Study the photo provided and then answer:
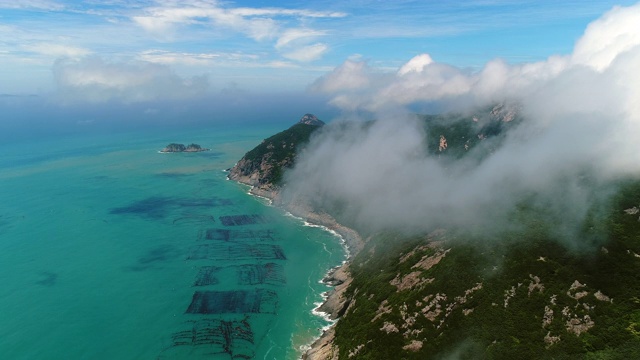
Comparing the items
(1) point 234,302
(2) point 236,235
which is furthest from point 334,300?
(2) point 236,235

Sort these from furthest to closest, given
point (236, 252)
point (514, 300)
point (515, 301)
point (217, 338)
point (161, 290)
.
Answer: point (236, 252), point (161, 290), point (217, 338), point (514, 300), point (515, 301)

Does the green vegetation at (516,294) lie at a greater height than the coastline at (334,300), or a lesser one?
greater

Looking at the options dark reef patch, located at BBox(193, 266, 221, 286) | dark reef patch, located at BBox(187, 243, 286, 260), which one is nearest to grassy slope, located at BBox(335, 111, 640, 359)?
dark reef patch, located at BBox(187, 243, 286, 260)

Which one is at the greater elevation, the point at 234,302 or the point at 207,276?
the point at 207,276

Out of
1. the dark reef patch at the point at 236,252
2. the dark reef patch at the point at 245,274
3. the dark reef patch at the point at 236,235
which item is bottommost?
the dark reef patch at the point at 245,274

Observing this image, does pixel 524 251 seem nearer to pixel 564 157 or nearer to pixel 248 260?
pixel 564 157

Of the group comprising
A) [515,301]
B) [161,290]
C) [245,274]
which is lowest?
[161,290]

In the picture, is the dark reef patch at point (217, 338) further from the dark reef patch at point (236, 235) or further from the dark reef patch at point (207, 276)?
the dark reef patch at point (236, 235)

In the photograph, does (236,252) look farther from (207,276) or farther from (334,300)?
(334,300)

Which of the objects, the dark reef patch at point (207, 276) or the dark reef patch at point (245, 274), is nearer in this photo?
the dark reef patch at point (207, 276)

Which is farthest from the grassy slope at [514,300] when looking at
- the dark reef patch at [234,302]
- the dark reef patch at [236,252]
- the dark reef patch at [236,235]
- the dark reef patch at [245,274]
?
the dark reef patch at [236,235]
